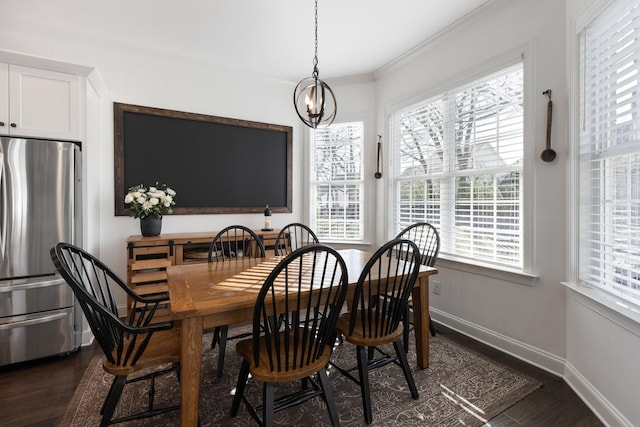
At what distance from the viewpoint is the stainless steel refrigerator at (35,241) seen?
2316 mm

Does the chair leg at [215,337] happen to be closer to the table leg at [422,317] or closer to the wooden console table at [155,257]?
the wooden console table at [155,257]

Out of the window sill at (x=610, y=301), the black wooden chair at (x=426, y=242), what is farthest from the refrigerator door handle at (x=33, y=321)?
the window sill at (x=610, y=301)

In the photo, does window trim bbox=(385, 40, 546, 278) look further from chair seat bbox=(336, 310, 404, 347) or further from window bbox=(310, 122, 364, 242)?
window bbox=(310, 122, 364, 242)

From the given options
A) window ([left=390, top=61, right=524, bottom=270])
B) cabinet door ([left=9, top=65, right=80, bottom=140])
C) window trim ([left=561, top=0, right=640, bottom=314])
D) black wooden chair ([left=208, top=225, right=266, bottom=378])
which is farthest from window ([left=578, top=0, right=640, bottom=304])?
cabinet door ([left=9, top=65, right=80, bottom=140])

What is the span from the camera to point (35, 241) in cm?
241

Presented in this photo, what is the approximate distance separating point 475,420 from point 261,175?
330cm

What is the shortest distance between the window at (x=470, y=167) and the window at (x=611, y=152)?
0.51 meters

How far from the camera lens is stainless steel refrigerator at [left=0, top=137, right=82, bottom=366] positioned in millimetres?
2316

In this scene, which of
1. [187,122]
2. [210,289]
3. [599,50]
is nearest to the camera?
[210,289]

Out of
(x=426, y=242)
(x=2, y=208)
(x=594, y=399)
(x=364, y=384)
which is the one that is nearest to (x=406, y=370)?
(x=364, y=384)

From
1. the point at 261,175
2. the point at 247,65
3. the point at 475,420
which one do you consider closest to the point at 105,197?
the point at 261,175

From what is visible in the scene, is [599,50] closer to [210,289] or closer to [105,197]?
[210,289]

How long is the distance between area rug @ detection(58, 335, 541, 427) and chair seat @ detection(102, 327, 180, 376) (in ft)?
1.50

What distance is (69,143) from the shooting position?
256 centimetres
